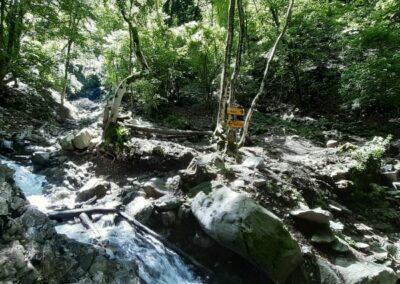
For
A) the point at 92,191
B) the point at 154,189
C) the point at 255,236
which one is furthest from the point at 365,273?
the point at 92,191

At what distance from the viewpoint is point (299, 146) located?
10742 millimetres

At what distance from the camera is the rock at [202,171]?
631cm

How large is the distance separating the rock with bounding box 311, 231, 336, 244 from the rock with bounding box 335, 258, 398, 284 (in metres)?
0.39

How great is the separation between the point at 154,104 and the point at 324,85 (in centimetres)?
847

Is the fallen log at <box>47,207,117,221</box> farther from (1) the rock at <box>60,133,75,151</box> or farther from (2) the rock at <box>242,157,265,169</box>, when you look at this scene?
(1) the rock at <box>60,133,75,151</box>

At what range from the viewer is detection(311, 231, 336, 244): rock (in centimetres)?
504

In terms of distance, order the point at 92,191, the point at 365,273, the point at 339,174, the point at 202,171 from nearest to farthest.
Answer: the point at 365,273 < the point at 202,171 < the point at 92,191 < the point at 339,174

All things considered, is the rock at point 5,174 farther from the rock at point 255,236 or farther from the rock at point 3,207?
the rock at point 255,236

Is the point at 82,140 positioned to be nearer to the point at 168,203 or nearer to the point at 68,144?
the point at 68,144

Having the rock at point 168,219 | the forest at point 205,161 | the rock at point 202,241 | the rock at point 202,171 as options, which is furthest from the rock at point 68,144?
the rock at point 202,241

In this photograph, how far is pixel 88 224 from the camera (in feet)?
17.9

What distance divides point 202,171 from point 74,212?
2444 mm

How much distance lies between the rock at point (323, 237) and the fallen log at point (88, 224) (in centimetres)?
345

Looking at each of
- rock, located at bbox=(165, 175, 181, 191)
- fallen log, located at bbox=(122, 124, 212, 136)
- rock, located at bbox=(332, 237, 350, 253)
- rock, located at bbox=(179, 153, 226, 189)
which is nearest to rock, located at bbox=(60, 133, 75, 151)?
fallen log, located at bbox=(122, 124, 212, 136)
